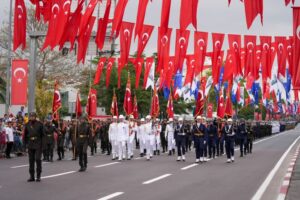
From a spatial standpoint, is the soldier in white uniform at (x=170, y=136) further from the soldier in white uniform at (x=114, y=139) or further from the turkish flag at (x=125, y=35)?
the turkish flag at (x=125, y=35)

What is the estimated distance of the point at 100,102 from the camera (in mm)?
64938

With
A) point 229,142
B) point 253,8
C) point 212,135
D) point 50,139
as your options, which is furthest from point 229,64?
point 253,8

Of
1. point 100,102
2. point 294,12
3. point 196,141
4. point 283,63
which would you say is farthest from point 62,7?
point 100,102

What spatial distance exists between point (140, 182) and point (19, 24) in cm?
775

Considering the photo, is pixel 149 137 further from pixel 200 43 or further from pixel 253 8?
pixel 253 8

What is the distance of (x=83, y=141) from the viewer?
20.5 meters

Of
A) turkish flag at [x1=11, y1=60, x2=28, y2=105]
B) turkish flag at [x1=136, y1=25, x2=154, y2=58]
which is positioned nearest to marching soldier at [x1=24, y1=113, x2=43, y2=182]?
turkish flag at [x1=136, y1=25, x2=154, y2=58]

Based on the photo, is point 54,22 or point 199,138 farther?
point 199,138

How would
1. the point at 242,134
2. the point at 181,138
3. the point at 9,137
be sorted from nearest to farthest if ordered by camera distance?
the point at 181,138
the point at 9,137
the point at 242,134

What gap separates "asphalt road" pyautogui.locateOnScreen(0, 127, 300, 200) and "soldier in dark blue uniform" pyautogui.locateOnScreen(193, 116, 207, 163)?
7.09ft

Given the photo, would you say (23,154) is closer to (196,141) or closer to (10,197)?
(196,141)

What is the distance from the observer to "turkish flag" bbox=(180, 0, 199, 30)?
14141mm

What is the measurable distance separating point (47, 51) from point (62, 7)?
2899cm

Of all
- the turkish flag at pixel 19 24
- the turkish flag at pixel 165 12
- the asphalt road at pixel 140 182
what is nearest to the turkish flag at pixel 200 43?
the asphalt road at pixel 140 182
